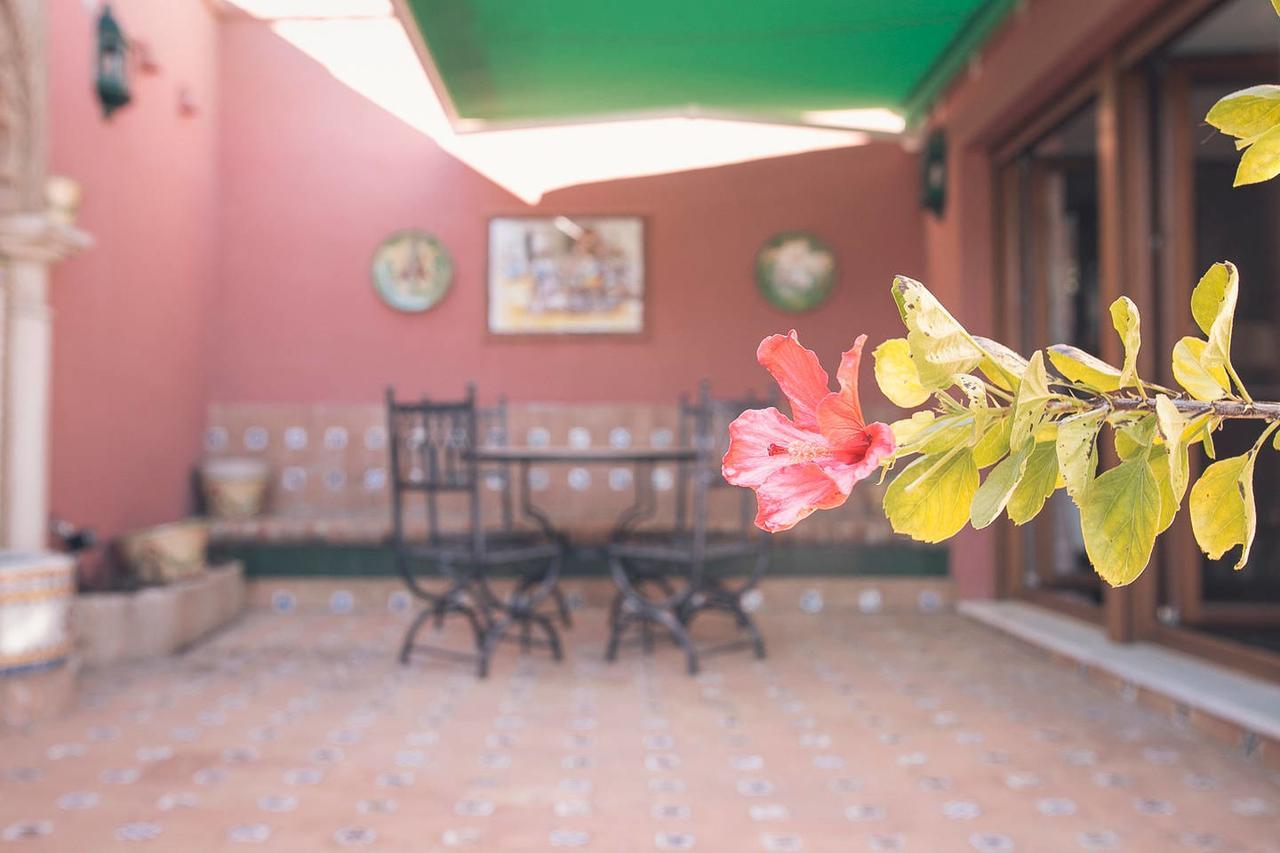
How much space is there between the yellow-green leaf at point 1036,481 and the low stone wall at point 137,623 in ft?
14.0

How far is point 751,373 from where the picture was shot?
6.13m

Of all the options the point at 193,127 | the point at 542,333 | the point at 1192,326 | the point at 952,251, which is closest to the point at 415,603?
the point at 542,333

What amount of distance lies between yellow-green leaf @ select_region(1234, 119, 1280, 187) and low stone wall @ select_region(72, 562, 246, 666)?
434 centimetres

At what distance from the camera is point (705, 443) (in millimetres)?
3861

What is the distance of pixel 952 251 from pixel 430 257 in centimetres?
333

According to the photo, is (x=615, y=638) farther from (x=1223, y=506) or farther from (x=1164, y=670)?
(x=1223, y=506)

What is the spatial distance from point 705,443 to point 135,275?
11.1 feet

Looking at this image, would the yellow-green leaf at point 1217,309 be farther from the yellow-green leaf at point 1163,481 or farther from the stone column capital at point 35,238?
the stone column capital at point 35,238

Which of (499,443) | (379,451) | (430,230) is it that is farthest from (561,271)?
(379,451)

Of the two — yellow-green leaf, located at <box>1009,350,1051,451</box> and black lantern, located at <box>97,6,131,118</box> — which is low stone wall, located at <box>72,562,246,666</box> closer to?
black lantern, located at <box>97,6,131,118</box>

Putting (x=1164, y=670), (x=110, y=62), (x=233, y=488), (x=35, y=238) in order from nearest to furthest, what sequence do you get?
(x=1164, y=670) → (x=35, y=238) → (x=110, y=62) → (x=233, y=488)

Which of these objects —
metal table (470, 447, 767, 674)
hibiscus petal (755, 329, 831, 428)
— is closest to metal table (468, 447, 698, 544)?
metal table (470, 447, 767, 674)

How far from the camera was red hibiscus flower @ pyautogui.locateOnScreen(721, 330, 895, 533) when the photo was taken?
329 millimetres

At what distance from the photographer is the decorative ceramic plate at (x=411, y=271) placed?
239 inches
